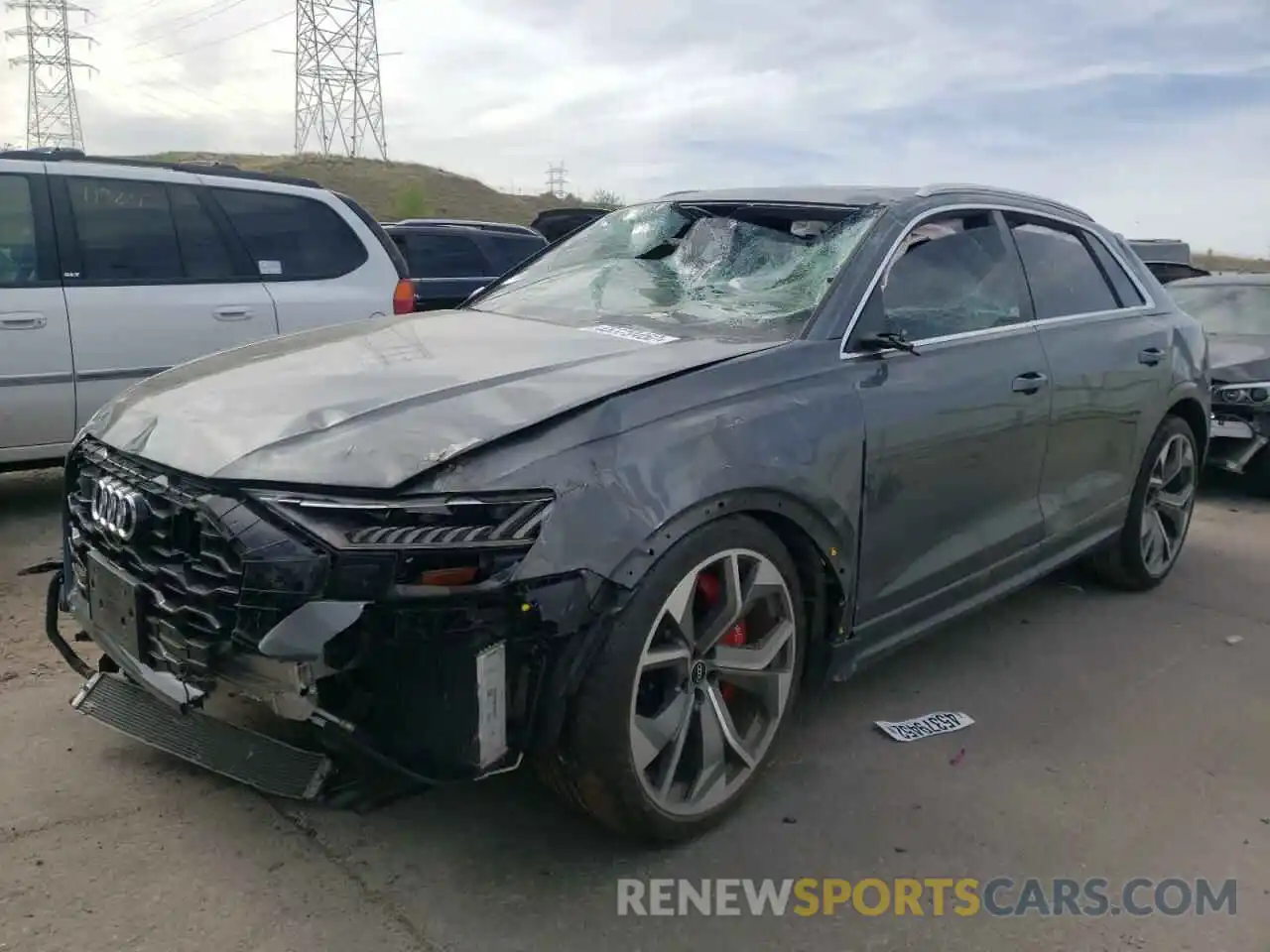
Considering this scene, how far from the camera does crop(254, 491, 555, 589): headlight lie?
233 centimetres

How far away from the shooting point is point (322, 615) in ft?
7.65

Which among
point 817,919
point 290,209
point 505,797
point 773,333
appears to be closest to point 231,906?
point 505,797

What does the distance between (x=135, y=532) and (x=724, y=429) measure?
143 cm

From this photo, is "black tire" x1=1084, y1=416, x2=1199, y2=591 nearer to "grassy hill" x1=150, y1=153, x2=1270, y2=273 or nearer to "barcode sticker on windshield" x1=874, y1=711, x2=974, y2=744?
"barcode sticker on windshield" x1=874, y1=711, x2=974, y2=744

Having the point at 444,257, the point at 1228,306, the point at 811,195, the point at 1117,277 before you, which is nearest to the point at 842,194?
the point at 811,195

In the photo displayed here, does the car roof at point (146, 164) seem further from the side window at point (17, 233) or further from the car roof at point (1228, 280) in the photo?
the car roof at point (1228, 280)

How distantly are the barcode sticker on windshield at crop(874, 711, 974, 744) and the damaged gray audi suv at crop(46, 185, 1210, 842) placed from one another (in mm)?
321

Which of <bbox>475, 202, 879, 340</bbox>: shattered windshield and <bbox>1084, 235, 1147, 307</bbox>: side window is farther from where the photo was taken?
<bbox>1084, 235, 1147, 307</bbox>: side window

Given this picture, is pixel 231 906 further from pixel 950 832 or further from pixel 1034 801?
pixel 1034 801

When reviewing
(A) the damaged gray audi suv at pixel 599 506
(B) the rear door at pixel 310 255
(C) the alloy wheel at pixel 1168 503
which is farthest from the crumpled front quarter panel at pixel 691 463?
(B) the rear door at pixel 310 255

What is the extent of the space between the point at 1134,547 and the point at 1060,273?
4.37ft

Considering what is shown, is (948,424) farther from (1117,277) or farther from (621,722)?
(1117,277)
